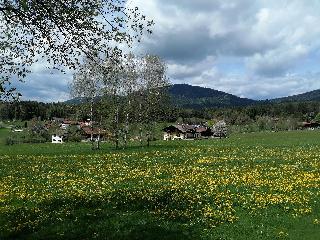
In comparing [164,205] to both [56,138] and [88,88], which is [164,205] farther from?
[56,138]

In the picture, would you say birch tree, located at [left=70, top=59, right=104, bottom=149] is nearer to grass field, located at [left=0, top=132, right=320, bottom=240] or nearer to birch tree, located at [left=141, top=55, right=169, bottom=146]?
birch tree, located at [left=141, top=55, right=169, bottom=146]

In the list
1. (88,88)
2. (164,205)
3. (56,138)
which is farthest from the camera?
(56,138)

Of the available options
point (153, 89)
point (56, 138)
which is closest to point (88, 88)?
point (153, 89)

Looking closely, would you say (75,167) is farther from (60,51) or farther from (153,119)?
(153,119)

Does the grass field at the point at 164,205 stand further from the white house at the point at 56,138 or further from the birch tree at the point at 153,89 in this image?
the white house at the point at 56,138

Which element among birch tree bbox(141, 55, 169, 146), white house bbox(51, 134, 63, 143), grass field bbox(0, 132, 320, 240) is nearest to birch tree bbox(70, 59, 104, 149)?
birch tree bbox(141, 55, 169, 146)

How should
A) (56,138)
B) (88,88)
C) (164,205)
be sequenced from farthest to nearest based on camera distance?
(56,138)
(88,88)
(164,205)

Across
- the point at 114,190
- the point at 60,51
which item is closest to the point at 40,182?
the point at 114,190

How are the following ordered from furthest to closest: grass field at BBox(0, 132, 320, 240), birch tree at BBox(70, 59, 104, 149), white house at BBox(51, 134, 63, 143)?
white house at BBox(51, 134, 63, 143) → birch tree at BBox(70, 59, 104, 149) → grass field at BBox(0, 132, 320, 240)

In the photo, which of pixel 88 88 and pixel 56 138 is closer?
pixel 88 88

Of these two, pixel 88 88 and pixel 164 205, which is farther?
pixel 88 88

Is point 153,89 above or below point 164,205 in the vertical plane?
above

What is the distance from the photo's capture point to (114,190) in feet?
86.5

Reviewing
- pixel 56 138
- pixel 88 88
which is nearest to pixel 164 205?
pixel 88 88
